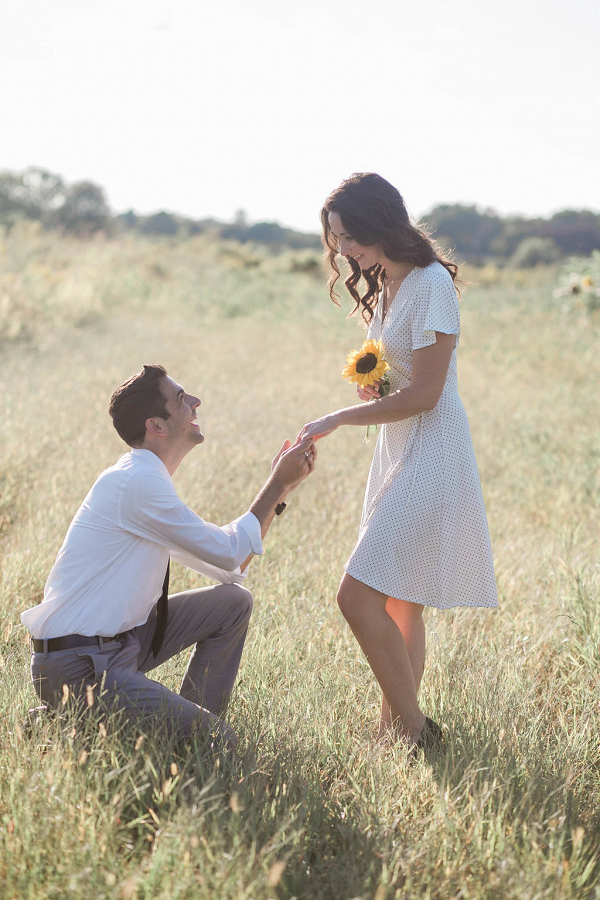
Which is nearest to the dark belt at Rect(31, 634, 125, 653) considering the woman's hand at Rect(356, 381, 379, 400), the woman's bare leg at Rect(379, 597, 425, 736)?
the woman's bare leg at Rect(379, 597, 425, 736)

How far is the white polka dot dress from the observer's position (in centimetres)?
272

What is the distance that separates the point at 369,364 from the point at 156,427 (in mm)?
831

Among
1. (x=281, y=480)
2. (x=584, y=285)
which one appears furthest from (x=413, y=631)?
(x=584, y=285)

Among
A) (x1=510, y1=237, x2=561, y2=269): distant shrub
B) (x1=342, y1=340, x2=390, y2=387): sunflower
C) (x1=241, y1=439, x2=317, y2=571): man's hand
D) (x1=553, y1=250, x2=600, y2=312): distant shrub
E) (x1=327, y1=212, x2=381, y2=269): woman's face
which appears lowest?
(x1=241, y1=439, x2=317, y2=571): man's hand

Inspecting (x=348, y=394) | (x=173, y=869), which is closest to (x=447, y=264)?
(x=173, y=869)

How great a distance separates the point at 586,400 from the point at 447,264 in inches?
325

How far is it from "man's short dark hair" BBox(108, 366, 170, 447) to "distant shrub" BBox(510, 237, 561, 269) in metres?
53.2

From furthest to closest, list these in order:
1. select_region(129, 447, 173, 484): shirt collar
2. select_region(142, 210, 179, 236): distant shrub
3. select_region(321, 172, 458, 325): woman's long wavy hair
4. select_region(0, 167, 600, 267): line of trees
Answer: select_region(142, 210, 179, 236): distant shrub < select_region(0, 167, 600, 267): line of trees < select_region(321, 172, 458, 325): woman's long wavy hair < select_region(129, 447, 173, 484): shirt collar

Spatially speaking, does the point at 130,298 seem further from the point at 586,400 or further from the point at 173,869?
the point at 173,869

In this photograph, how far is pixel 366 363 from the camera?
2922 mm

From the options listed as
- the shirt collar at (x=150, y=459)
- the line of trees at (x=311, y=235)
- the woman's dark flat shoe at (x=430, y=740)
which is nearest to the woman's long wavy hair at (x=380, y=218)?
the shirt collar at (x=150, y=459)

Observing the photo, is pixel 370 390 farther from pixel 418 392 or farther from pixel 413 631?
pixel 413 631

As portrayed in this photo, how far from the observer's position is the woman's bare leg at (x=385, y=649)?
273 centimetres

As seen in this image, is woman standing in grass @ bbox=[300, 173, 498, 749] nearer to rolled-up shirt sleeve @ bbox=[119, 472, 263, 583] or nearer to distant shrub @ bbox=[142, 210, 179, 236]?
rolled-up shirt sleeve @ bbox=[119, 472, 263, 583]
